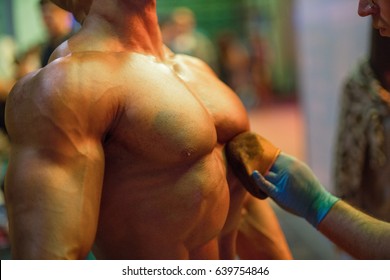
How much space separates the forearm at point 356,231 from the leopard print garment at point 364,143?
0.58 meters

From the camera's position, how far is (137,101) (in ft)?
3.14

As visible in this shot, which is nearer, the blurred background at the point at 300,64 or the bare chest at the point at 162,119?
the bare chest at the point at 162,119

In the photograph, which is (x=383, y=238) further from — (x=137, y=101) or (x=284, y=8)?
(x=284, y=8)

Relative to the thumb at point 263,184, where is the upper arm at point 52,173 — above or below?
above

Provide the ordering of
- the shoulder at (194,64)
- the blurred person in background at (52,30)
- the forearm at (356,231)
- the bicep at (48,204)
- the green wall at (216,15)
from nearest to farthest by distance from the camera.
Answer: the bicep at (48,204) → the forearm at (356,231) → the shoulder at (194,64) → the blurred person in background at (52,30) → the green wall at (216,15)

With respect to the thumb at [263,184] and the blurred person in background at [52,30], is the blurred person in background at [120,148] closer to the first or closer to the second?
the thumb at [263,184]

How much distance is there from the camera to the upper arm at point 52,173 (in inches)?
34.4

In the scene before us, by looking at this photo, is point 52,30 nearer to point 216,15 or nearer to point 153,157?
point 153,157

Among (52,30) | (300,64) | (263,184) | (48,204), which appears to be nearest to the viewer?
(48,204)

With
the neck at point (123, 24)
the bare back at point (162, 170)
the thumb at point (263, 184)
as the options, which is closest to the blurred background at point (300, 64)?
the neck at point (123, 24)

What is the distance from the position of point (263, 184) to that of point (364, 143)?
76 cm

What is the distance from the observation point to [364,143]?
1.78 m

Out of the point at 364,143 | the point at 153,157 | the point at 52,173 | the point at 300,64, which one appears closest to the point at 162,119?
the point at 153,157

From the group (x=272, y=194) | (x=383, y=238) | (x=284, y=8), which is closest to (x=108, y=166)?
(x=272, y=194)
